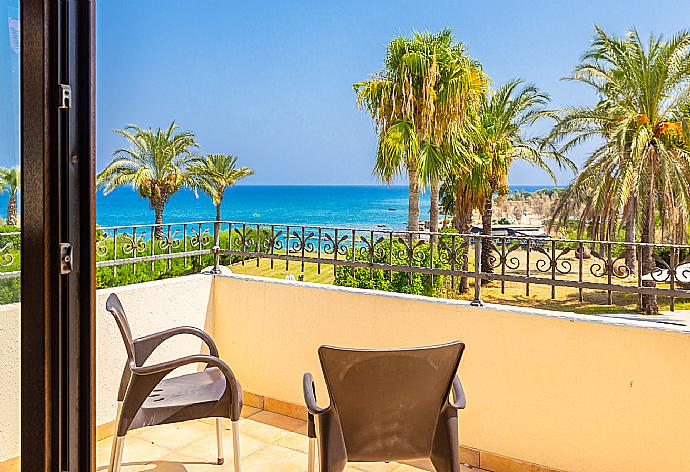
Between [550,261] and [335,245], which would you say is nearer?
[550,261]

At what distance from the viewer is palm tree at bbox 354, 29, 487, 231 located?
1206cm

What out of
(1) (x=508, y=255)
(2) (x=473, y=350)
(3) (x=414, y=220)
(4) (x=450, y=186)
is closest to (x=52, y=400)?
(2) (x=473, y=350)

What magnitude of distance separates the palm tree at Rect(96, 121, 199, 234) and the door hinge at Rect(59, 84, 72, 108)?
58.0 ft

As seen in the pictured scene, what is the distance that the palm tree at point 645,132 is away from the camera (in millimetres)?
9578

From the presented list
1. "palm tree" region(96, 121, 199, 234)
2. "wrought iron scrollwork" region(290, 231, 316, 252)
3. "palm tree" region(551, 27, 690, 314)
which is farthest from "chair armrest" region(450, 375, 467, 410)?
"palm tree" region(96, 121, 199, 234)

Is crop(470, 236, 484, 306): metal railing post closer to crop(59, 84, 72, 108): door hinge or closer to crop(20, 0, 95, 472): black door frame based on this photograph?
crop(20, 0, 95, 472): black door frame

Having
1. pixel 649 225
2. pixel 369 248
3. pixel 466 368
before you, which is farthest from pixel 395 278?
pixel 466 368

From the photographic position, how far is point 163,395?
2371 mm

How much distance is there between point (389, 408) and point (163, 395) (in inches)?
39.2

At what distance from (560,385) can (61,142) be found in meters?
2.15

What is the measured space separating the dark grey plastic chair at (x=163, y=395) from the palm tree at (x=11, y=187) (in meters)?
1.04

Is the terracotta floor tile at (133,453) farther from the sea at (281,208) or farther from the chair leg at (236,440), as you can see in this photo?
the sea at (281,208)

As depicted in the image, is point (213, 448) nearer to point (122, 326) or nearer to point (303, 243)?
point (122, 326)

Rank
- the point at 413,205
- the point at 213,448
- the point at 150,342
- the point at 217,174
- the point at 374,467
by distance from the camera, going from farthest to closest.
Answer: the point at 217,174 < the point at 413,205 < the point at 213,448 < the point at 374,467 < the point at 150,342
